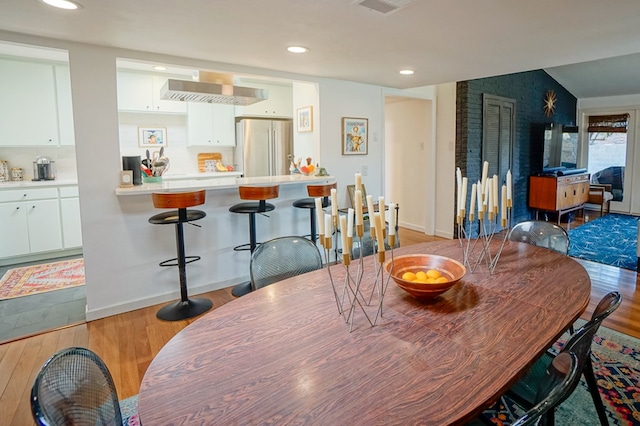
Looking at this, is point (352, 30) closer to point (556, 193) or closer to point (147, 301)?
point (147, 301)

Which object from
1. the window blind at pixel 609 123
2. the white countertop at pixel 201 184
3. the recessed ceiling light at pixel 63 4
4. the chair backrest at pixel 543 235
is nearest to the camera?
the recessed ceiling light at pixel 63 4

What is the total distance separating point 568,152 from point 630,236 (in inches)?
84.1

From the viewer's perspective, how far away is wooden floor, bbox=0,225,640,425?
2058 millimetres

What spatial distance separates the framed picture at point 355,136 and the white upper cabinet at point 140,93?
2541 mm

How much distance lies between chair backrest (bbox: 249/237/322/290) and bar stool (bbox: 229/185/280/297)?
1.25 m

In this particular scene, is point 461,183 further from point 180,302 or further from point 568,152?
point 568,152

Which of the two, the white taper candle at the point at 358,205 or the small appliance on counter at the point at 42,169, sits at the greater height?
the small appliance on counter at the point at 42,169

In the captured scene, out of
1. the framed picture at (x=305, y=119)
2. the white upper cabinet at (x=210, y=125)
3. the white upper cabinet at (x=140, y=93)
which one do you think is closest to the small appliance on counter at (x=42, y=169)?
the white upper cabinet at (x=140, y=93)

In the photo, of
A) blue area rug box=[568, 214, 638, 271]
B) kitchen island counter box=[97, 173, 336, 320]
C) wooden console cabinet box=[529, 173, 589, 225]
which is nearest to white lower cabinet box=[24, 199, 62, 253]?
kitchen island counter box=[97, 173, 336, 320]

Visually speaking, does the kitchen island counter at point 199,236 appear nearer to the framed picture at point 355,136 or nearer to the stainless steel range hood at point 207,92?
the framed picture at point 355,136

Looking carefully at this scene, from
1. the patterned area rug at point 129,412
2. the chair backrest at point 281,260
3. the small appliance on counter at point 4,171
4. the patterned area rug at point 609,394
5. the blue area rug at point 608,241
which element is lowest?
the patterned area rug at point 129,412

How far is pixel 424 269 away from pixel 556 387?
0.88m

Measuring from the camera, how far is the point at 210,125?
541cm

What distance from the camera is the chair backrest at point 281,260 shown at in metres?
1.86
